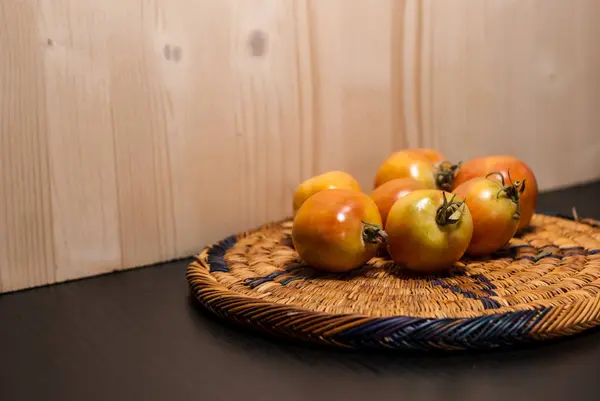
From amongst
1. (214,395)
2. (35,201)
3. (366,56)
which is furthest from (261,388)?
(366,56)

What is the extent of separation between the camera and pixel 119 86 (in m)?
0.84

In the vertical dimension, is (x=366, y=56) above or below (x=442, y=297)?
above

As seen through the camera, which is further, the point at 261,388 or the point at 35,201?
the point at 35,201

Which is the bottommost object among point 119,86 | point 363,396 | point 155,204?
point 363,396

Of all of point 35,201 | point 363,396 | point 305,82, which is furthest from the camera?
point 305,82

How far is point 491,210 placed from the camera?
78 cm

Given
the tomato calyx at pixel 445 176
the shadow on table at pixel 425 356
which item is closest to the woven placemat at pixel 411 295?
the shadow on table at pixel 425 356

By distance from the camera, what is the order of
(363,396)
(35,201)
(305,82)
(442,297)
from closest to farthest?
(363,396) < (442,297) < (35,201) < (305,82)

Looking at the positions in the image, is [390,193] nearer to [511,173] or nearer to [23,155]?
[511,173]

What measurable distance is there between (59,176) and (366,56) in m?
0.52

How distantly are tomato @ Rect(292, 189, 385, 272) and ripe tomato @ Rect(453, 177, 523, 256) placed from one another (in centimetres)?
12

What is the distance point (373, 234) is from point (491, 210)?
0.51ft

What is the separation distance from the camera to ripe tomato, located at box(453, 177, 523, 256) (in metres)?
0.78

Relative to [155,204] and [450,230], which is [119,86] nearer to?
[155,204]
